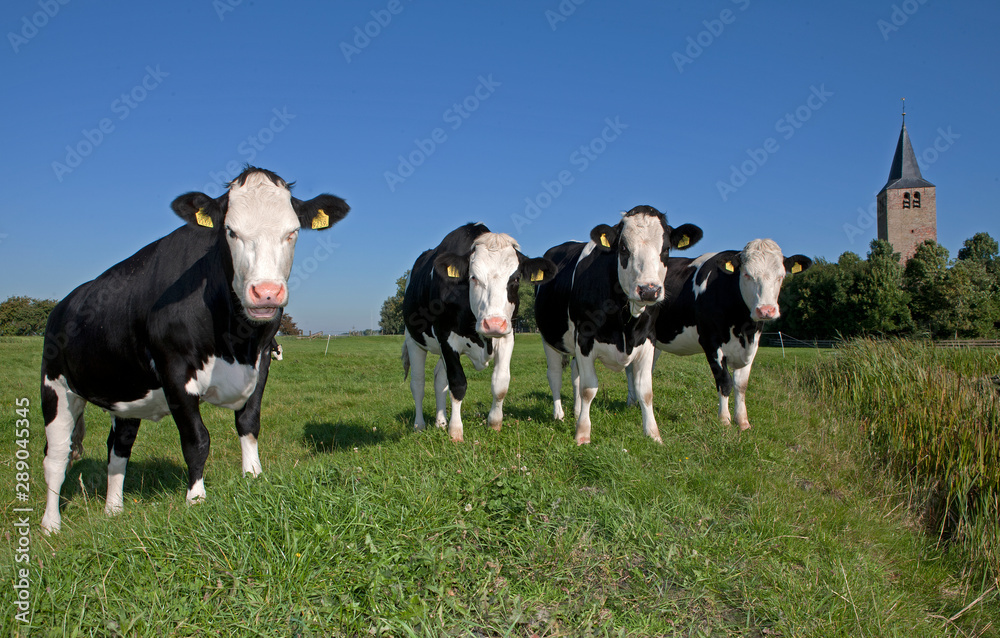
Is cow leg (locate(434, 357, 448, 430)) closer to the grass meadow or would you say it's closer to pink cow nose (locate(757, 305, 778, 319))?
the grass meadow

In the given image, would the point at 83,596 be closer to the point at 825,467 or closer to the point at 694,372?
the point at 825,467

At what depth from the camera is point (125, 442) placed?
5.42 metres

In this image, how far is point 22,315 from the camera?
46.6 m

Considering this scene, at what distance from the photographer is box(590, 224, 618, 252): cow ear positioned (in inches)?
247

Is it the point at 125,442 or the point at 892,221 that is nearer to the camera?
the point at 125,442

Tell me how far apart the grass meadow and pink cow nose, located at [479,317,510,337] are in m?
1.08

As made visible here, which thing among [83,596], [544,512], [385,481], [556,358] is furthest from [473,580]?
[556,358]

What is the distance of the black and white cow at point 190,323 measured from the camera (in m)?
4.16

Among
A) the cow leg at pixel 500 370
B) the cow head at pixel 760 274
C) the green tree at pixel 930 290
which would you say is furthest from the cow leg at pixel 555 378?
the green tree at pixel 930 290

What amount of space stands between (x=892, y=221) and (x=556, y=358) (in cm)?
8864

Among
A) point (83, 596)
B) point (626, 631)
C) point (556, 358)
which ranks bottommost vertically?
point (626, 631)

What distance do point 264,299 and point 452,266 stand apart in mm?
2723

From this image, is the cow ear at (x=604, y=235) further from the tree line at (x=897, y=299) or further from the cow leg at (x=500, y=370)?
the tree line at (x=897, y=299)

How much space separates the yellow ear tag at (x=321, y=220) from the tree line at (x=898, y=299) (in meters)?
42.0
